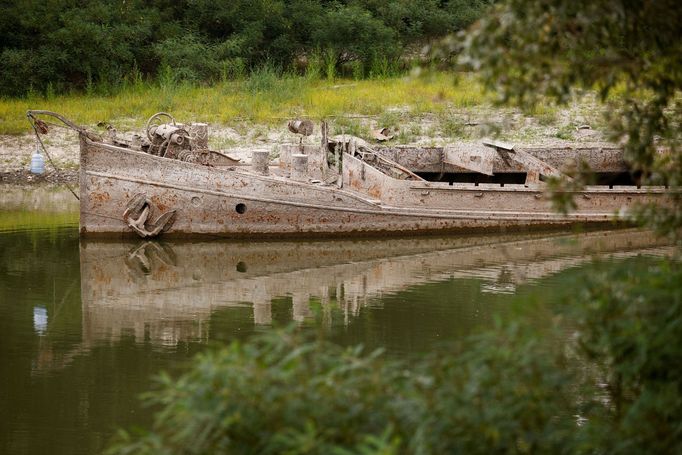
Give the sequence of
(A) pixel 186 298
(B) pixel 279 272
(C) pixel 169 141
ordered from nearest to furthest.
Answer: (A) pixel 186 298, (B) pixel 279 272, (C) pixel 169 141

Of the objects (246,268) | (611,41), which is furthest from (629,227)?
(611,41)

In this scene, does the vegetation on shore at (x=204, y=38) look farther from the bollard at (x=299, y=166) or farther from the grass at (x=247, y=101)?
→ the bollard at (x=299, y=166)

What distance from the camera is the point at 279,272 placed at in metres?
16.7

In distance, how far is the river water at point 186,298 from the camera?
33.9 ft

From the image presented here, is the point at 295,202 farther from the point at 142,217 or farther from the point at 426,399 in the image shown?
the point at 426,399

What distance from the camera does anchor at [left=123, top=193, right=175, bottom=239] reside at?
18.6m

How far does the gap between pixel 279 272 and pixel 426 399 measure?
10.9 m

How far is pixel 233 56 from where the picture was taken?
31.2 m

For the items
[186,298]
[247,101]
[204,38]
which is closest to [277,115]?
[247,101]

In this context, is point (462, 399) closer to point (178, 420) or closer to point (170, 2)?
point (178, 420)

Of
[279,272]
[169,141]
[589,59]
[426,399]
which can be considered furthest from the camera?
[169,141]

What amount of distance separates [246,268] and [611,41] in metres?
10.1

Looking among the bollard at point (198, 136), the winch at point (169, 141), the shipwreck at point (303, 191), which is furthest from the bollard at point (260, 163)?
the winch at point (169, 141)

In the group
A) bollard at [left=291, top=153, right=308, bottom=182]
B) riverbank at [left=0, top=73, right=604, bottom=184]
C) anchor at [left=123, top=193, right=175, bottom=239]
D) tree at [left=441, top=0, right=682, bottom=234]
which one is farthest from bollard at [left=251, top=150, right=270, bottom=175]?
tree at [left=441, top=0, right=682, bottom=234]
